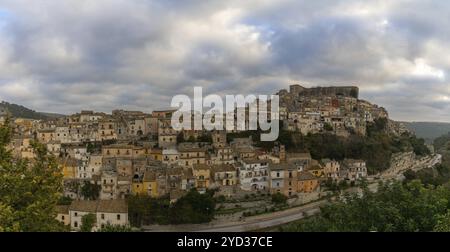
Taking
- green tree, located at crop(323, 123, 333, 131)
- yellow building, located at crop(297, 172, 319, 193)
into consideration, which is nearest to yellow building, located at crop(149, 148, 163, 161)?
yellow building, located at crop(297, 172, 319, 193)

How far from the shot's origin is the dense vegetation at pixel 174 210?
73.7ft

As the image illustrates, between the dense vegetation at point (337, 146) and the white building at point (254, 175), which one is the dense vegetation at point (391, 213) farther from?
the dense vegetation at point (337, 146)

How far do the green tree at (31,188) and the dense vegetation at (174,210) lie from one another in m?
16.2

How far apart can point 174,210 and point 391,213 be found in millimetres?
18737

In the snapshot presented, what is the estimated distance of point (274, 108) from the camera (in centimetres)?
4125

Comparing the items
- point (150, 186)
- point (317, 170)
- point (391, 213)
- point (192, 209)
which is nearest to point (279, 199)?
point (192, 209)

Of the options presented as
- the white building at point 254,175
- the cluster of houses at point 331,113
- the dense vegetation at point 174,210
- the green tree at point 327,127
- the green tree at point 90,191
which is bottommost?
the dense vegetation at point 174,210

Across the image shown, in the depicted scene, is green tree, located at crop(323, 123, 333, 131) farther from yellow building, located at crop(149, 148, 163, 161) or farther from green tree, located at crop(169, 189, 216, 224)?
green tree, located at crop(169, 189, 216, 224)

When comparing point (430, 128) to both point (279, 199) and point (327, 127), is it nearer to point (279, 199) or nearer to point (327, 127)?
point (327, 127)

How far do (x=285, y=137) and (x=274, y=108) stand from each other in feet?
23.6

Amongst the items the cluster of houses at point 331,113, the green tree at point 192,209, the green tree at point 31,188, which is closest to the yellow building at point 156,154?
the green tree at point 192,209

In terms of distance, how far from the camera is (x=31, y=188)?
19.3ft

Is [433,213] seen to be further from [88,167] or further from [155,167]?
[88,167]
